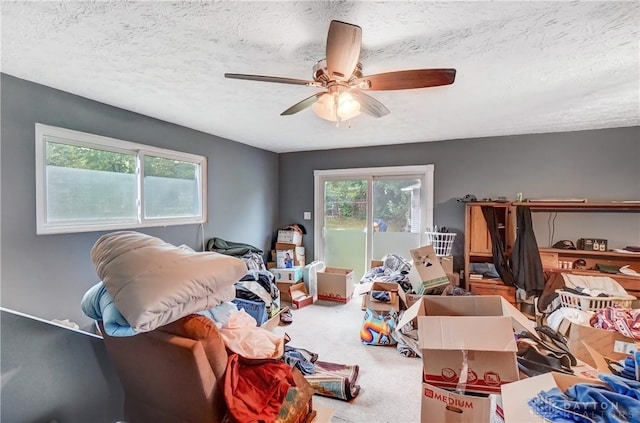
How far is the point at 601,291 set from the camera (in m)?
2.94

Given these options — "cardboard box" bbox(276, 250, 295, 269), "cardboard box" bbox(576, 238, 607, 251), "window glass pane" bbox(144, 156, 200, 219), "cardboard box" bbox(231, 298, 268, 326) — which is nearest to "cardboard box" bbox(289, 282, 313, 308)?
"cardboard box" bbox(276, 250, 295, 269)

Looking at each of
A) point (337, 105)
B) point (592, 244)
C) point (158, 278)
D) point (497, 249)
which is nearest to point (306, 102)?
point (337, 105)

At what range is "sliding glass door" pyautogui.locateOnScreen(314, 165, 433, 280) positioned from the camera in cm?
446

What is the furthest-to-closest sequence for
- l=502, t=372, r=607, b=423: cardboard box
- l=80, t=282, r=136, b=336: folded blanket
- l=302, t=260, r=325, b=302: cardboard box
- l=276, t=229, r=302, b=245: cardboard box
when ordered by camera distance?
l=276, t=229, r=302, b=245: cardboard box < l=302, t=260, r=325, b=302: cardboard box < l=80, t=282, r=136, b=336: folded blanket < l=502, t=372, r=607, b=423: cardboard box

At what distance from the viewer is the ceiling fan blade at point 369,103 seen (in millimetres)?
1942

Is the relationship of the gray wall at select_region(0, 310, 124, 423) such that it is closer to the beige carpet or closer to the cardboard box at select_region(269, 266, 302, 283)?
the beige carpet

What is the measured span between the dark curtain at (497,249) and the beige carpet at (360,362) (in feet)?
5.50

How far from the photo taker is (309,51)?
178 centimetres

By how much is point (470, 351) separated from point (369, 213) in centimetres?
327

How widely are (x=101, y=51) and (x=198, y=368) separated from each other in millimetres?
1858

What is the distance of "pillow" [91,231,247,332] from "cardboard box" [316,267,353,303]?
9.36 ft

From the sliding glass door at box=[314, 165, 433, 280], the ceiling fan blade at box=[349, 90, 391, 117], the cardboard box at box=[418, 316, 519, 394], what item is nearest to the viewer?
the cardboard box at box=[418, 316, 519, 394]

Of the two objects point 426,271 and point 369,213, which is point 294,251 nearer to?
point 369,213

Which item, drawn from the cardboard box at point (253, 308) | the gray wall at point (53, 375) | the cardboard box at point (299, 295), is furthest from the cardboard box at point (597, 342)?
the gray wall at point (53, 375)
